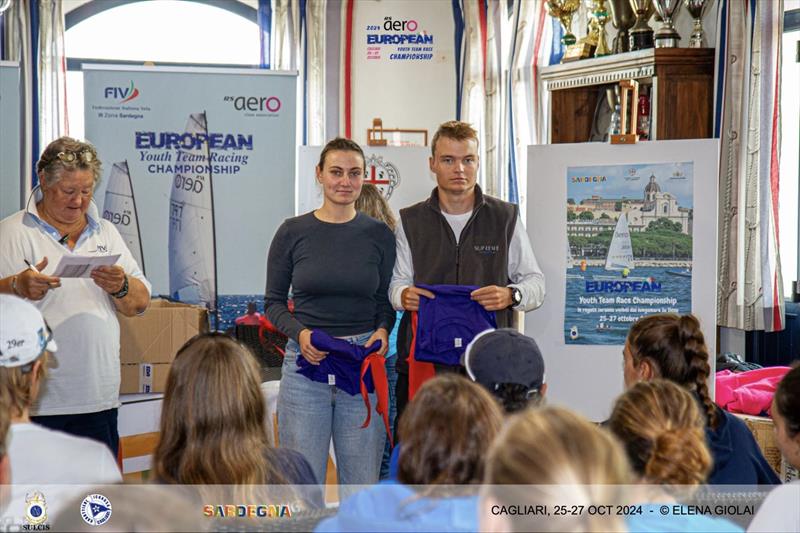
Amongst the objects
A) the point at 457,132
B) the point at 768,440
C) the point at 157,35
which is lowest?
the point at 768,440

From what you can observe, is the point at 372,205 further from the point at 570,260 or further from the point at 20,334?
the point at 20,334

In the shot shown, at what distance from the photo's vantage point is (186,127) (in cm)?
450

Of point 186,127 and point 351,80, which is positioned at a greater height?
point 351,80

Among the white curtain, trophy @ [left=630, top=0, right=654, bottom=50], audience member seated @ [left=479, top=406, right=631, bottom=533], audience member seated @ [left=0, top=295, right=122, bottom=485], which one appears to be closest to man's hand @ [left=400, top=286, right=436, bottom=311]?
audience member seated @ [left=0, top=295, right=122, bottom=485]

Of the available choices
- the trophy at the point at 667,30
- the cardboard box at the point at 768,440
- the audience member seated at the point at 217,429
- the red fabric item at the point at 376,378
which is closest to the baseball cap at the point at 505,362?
→ the audience member seated at the point at 217,429

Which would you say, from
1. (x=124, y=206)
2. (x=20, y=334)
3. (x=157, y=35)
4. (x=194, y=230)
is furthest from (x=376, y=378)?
(x=157, y=35)

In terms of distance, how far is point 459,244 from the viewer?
315cm

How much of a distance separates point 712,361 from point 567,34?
227 cm

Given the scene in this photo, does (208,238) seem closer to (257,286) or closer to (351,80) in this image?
(257,286)

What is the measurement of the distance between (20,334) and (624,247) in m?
2.66

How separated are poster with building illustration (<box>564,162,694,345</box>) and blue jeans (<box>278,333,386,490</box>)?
1.30 metres

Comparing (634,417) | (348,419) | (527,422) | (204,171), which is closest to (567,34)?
(204,171)

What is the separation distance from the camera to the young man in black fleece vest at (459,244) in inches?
123

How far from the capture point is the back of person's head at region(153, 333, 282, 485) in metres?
1.72
